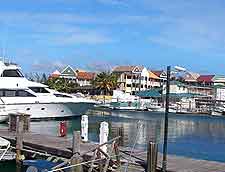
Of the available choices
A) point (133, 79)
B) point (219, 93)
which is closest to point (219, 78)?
point (133, 79)

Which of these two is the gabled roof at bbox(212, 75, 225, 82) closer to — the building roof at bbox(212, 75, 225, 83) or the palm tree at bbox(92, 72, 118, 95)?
the building roof at bbox(212, 75, 225, 83)

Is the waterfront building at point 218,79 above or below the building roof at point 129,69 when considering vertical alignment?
below

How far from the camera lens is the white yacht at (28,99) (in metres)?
46.6

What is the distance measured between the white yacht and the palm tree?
76.5 meters

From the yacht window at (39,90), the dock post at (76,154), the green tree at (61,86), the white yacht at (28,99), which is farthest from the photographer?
the green tree at (61,86)

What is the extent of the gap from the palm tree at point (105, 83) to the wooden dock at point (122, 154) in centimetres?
10432

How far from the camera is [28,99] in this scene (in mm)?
47781

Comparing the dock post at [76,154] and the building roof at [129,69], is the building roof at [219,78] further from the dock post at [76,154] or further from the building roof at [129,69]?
the dock post at [76,154]

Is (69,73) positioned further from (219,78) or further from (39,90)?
(39,90)

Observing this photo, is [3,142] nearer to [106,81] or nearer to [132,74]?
[106,81]

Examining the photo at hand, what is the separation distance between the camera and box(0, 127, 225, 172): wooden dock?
16389 millimetres

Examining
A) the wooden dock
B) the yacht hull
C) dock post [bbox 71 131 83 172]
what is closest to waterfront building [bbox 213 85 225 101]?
the yacht hull

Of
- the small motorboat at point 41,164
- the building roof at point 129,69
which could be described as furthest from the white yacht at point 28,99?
the building roof at point 129,69

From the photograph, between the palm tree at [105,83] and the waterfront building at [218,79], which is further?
the waterfront building at [218,79]
